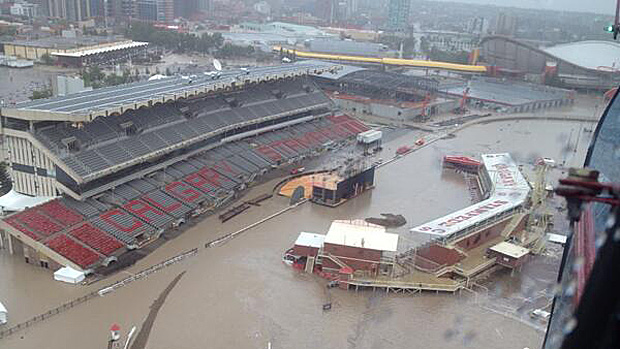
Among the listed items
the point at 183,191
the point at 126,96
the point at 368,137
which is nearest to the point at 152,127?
the point at 126,96

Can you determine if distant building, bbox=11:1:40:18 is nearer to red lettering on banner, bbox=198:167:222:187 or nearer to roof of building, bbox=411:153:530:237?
red lettering on banner, bbox=198:167:222:187

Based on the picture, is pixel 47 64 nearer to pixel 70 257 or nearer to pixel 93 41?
pixel 93 41

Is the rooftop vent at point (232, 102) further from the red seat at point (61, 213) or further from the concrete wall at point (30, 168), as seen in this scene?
the red seat at point (61, 213)

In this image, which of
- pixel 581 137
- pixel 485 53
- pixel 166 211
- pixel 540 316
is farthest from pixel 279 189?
pixel 485 53

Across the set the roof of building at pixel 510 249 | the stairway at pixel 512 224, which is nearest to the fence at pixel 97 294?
the roof of building at pixel 510 249

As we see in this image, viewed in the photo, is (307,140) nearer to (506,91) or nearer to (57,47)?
(506,91)
